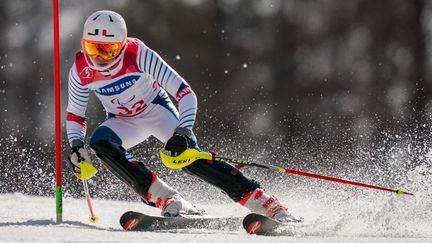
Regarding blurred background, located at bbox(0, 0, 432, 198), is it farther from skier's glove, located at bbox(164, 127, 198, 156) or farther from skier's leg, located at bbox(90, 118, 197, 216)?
skier's glove, located at bbox(164, 127, 198, 156)

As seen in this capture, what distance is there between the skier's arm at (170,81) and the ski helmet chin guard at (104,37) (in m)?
0.17

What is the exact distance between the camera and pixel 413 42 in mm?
18594

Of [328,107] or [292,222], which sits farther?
[328,107]

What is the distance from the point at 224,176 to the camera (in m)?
6.14

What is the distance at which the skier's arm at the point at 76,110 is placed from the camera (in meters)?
6.29

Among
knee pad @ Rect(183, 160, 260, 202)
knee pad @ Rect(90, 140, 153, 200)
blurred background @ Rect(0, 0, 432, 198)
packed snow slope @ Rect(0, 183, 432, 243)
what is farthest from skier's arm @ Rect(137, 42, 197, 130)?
blurred background @ Rect(0, 0, 432, 198)

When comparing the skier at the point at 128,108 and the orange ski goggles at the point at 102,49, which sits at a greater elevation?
the orange ski goggles at the point at 102,49

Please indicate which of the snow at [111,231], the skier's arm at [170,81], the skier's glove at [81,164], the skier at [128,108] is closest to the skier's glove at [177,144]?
the skier at [128,108]

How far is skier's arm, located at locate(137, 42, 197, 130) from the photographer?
6.03 meters

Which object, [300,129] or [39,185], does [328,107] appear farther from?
[39,185]

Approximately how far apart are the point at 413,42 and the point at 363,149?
4.58 m

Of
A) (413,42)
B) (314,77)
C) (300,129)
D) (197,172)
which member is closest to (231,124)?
(300,129)

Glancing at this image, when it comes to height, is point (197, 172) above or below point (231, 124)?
above

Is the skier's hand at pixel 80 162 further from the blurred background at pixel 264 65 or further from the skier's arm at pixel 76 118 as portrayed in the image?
the blurred background at pixel 264 65
